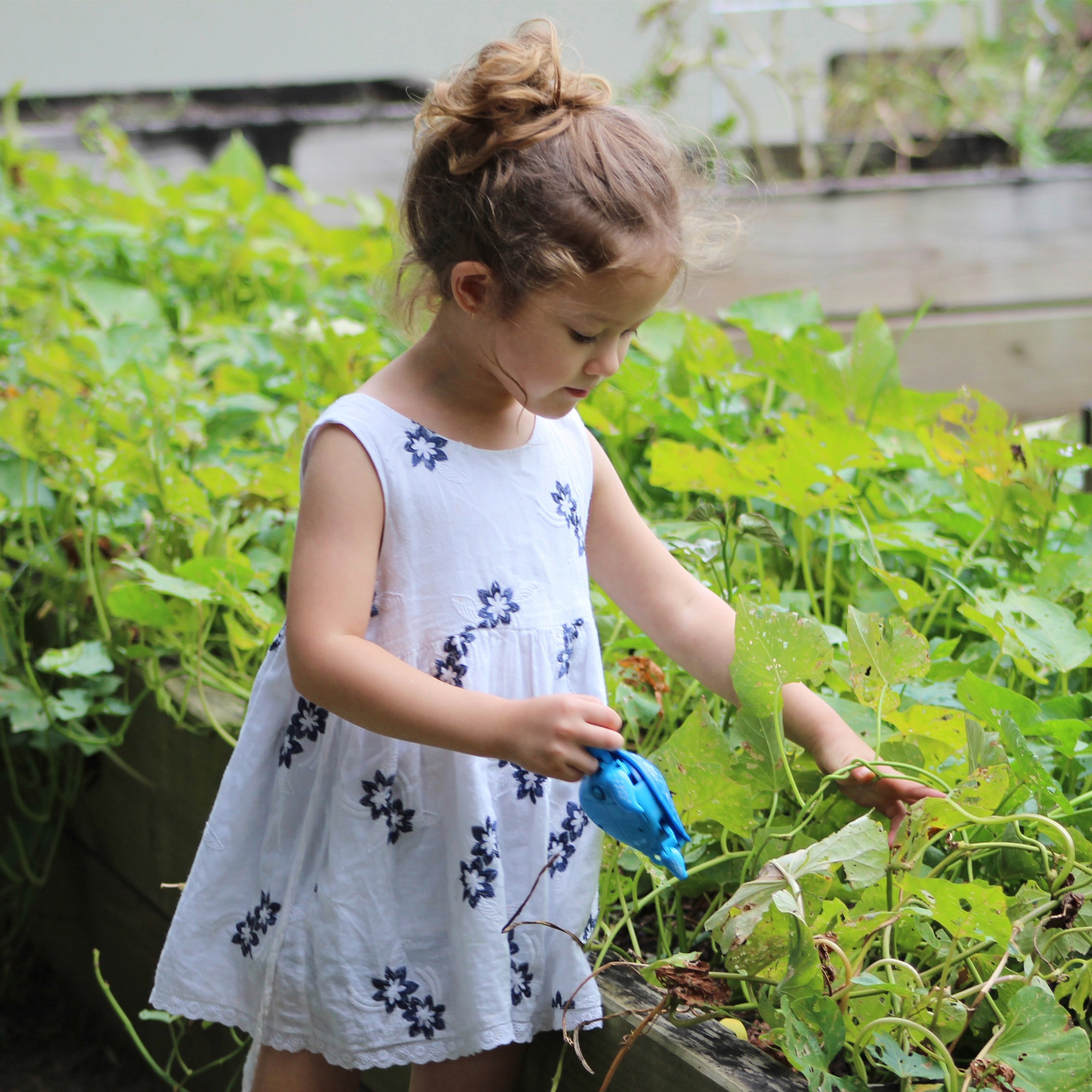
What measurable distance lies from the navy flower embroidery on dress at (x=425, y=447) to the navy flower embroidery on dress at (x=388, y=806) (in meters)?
0.22

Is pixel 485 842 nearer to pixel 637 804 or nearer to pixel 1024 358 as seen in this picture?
pixel 637 804

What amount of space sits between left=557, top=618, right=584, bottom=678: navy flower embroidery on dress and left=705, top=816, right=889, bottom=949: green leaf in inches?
8.5

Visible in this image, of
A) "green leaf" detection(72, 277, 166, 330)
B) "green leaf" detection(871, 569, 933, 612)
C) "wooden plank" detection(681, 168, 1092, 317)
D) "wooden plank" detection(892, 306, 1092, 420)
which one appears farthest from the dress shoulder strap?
"wooden plank" detection(892, 306, 1092, 420)

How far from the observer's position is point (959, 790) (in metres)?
0.71

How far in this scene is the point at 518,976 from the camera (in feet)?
2.64

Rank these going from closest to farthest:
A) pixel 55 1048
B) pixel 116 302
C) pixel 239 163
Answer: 1. pixel 55 1048
2. pixel 116 302
3. pixel 239 163

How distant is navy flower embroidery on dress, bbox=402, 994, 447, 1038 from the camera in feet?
2.60

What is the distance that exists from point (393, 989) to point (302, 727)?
0.63ft

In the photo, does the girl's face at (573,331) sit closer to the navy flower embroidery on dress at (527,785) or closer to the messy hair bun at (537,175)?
the messy hair bun at (537,175)

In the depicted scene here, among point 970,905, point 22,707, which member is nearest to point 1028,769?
point 970,905

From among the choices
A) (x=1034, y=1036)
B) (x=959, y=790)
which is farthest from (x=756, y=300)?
(x=1034, y=1036)

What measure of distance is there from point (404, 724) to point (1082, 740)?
1.81 feet

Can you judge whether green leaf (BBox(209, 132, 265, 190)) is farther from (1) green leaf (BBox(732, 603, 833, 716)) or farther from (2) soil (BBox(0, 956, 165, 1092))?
(1) green leaf (BBox(732, 603, 833, 716))

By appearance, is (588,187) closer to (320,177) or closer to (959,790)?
(959,790)
